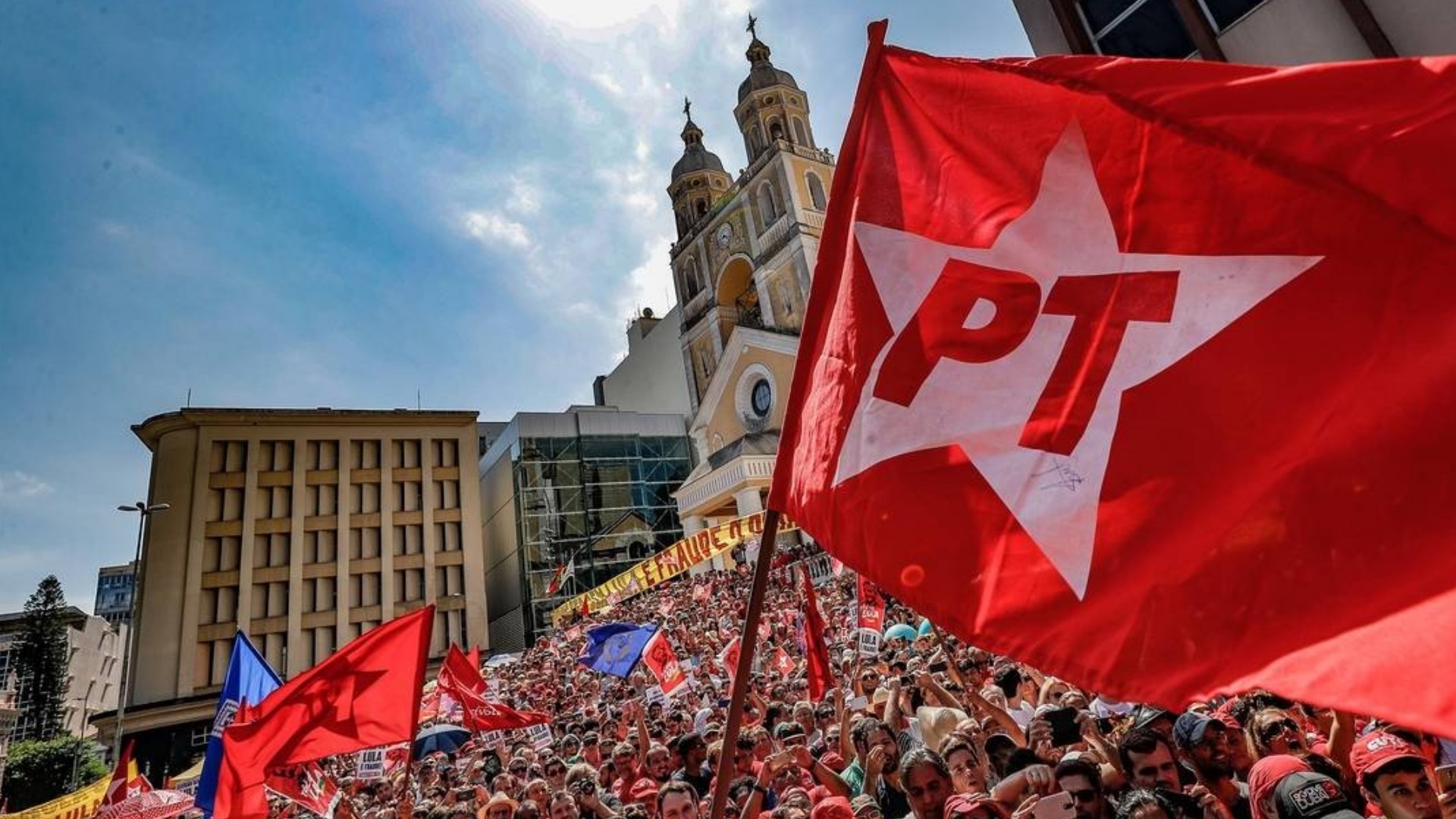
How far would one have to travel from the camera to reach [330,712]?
6.45 metres

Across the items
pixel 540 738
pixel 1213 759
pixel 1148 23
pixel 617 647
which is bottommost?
pixel 1213 759

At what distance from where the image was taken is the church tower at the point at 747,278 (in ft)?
107

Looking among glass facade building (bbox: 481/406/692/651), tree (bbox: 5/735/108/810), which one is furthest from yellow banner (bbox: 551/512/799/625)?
tree (bbox: 5/735/108/810)

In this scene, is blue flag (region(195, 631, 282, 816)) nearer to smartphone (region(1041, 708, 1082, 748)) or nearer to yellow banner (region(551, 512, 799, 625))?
smartphone (region(1041, 708, 1082, 748))

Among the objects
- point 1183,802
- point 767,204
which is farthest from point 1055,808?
point 767,204

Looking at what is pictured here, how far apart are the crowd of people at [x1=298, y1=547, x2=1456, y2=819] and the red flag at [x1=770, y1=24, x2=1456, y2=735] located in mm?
427

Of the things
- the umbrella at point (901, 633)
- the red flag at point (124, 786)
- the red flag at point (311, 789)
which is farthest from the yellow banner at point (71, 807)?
the umbrella at point (901, 633)

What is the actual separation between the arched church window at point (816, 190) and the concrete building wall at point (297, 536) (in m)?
24.1

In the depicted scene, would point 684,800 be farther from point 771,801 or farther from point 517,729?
point 517,729

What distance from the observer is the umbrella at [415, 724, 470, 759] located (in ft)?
41.4

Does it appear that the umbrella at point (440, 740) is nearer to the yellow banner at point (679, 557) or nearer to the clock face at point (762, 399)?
the yellow banner at point (679, 557)

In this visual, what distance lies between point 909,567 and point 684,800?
2.81m

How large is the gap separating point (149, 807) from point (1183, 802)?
14.5 meters

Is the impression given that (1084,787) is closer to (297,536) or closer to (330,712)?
(330,712)
